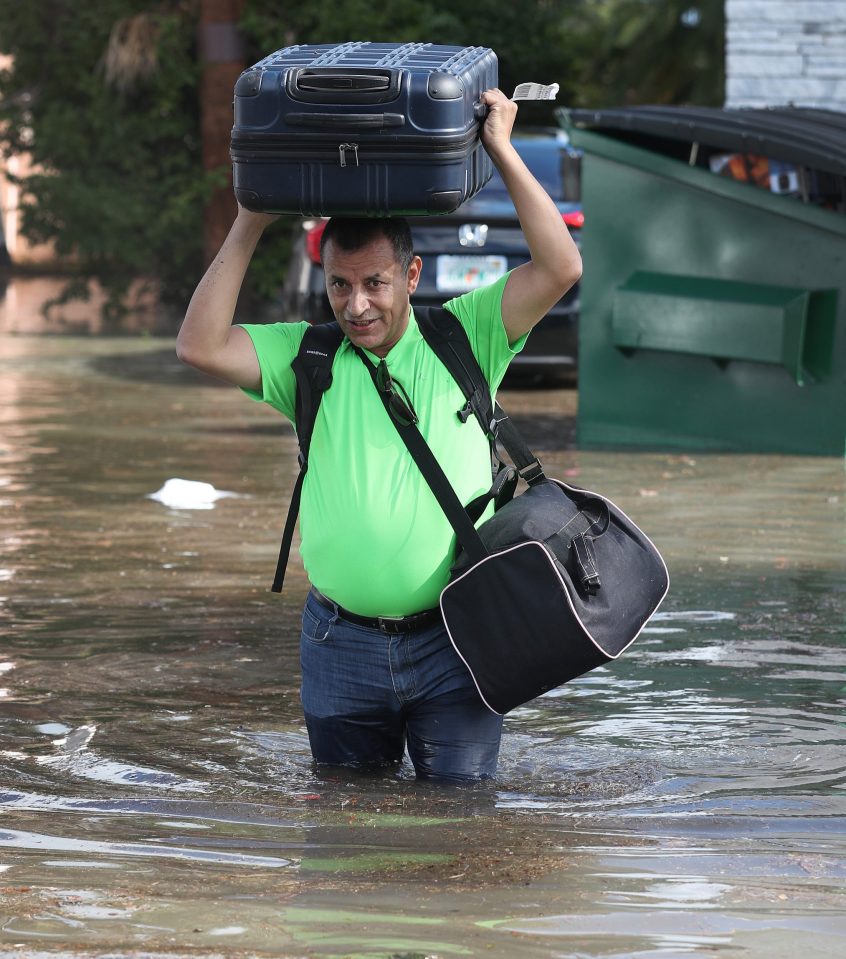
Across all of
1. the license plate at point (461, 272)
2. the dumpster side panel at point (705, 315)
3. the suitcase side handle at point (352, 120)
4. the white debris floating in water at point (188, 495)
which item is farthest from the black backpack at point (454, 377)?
the license plate at point (461, 272)

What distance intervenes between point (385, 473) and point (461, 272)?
8.32 meters

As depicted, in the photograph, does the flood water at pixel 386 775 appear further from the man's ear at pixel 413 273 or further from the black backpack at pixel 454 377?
the man's ear at pixel 413 273

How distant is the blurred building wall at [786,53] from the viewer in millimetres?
13750

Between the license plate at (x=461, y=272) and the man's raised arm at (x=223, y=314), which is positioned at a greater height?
the man's raised arm at (x=223, y=314)

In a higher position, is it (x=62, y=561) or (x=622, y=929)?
(x=622, y=929)

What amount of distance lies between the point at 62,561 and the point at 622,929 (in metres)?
4.66

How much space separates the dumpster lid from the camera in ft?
31.1

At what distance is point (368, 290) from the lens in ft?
14.1

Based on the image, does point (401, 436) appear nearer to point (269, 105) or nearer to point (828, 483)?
point (269, 105)

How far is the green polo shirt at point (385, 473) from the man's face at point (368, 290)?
0.09m

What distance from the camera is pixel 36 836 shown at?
432cm

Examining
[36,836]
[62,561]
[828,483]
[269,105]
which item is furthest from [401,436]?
[828,483]

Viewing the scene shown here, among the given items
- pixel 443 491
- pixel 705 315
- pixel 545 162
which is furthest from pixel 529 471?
pixel 545 162

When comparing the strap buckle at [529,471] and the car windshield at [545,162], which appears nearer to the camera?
the strap buckle at [529,471]
